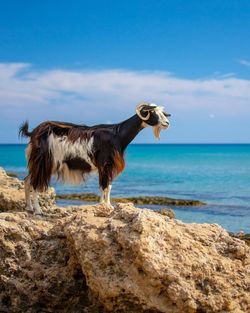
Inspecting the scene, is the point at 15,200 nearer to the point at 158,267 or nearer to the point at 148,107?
the point at 148,107

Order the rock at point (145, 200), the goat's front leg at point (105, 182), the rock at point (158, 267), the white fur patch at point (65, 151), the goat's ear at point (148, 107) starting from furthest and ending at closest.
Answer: the rock at point (145, 200), the goat's ear at point (148, 107), the goat's front leg at point (105, 182), the white fur patch at point (65, 151), the rock at point (158, 267)

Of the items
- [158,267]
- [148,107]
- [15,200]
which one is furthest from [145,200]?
[158,267]

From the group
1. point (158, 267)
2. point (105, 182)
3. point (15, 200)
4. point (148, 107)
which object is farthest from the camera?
point (15, 200)

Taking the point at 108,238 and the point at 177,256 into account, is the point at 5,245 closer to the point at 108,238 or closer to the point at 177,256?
the point at 108,238

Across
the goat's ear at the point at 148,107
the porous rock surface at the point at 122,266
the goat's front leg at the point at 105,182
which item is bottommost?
the porous rock surface at the point at 122,266

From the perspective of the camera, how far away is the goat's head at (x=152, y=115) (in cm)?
1047

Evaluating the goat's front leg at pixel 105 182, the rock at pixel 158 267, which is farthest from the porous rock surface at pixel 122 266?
the goat's front leg at pixel 105 182

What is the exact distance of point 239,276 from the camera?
6512 millimetres

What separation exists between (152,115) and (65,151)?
170 centimetres

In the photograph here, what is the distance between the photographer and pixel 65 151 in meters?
10.0

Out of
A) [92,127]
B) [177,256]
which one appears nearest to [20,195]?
[92,127]

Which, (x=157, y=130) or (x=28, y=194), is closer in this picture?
(x=28, y=194)

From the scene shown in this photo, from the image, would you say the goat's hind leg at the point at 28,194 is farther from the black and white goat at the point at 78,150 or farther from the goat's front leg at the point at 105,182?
the goat's front leg at the point at 105,182

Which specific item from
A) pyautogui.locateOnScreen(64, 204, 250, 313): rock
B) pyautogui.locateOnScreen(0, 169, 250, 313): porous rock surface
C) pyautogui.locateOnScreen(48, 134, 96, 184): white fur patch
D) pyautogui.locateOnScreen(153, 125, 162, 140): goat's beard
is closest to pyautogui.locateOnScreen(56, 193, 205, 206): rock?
pyautogui.locateOnScreen(153, 125, 162, 140): goat's beard
